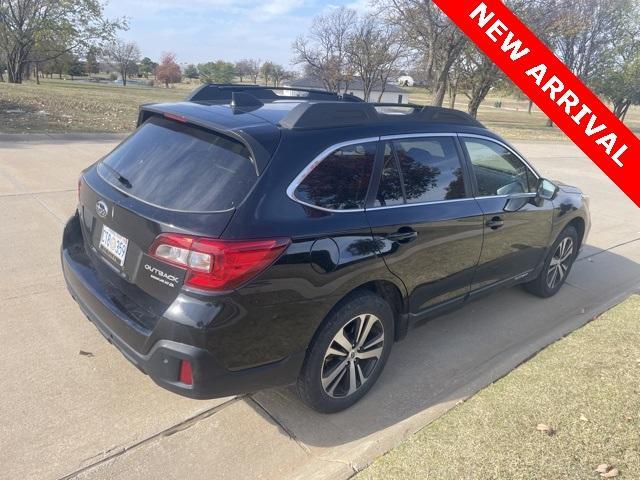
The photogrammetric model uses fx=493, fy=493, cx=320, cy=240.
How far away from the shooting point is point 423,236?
323 cm

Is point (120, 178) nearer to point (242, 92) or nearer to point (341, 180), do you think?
point (242, 92)

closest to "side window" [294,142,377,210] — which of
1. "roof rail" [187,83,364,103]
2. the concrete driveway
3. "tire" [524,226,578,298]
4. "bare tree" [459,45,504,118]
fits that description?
"roof rail" [187,83,364,103]

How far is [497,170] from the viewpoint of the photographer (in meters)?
4.12

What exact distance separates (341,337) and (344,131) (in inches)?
47.6

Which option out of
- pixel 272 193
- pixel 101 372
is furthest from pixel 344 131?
pixel 101 372

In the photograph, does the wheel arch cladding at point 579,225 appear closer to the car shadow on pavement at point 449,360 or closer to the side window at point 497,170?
the car shadow on pavement at point 449,360

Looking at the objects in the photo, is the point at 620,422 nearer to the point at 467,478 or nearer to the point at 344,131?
the point at 467,478

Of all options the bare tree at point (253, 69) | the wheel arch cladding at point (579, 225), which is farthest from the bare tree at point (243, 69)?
the wheel arch cladding at point (579, 225)

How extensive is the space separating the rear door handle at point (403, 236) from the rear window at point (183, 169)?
38.8 inches

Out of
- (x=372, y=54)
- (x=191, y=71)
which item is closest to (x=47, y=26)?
(x=372, y=54)

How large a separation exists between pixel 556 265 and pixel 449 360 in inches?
78.8

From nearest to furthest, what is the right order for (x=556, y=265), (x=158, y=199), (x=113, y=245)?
(x=158, y=199) < (x=113, y=245) < (x=556, y=265)

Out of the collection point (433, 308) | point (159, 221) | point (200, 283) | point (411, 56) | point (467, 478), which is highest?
point (411, 56)

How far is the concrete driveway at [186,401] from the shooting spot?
2564mm
